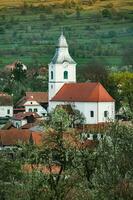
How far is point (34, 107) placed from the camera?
76312 millimetres

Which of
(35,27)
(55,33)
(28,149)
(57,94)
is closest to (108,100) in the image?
(57,94)

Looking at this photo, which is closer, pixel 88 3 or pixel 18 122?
pixel 18 122

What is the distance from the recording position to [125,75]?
8244 cm

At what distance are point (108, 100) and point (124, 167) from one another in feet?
147

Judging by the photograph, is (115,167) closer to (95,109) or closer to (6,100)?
(95,109)

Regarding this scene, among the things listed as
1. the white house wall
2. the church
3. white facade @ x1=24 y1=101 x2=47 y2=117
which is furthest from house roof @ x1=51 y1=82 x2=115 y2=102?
the white house wall

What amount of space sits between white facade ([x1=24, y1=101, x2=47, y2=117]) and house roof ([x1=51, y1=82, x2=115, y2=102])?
4.59m

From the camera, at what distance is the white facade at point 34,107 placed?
74.7m

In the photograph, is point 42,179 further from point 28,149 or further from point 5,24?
point 5,24

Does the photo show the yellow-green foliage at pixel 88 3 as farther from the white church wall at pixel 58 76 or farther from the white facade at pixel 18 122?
the white facade at pixel 18 122

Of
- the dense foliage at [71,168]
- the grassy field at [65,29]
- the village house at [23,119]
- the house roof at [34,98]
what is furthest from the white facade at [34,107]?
the dense foliage at [71,168]

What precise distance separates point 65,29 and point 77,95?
263 feet

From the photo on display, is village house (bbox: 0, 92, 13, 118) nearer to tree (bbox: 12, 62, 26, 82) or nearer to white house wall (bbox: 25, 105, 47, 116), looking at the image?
white house wall (bbox: 25, 105, 47, 116)

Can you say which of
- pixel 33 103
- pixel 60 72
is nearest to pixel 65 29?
pixel 33 103
